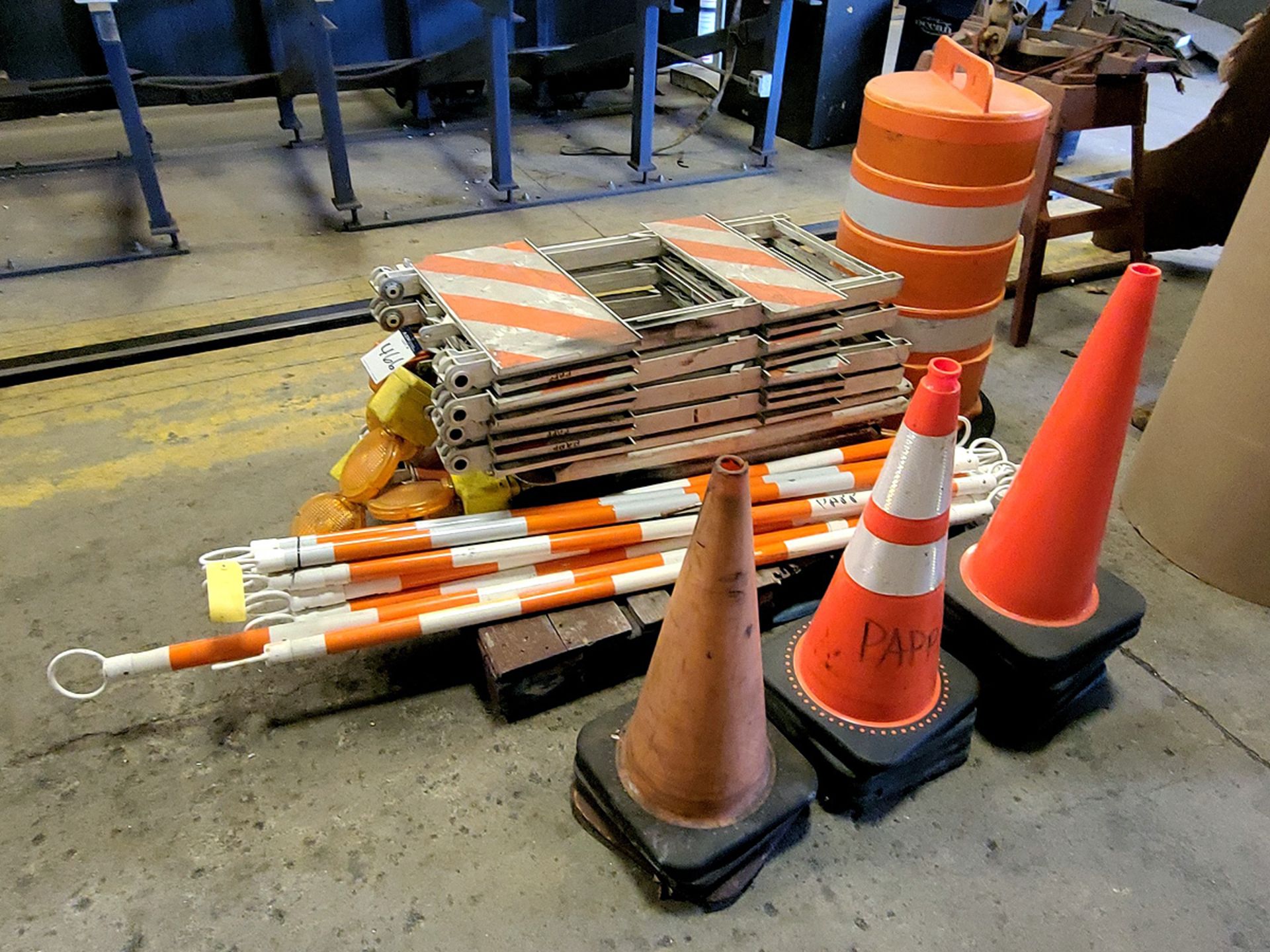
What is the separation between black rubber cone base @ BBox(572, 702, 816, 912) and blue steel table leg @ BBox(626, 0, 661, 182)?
159 inches

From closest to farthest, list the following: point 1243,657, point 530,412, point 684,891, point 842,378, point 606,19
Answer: point 684,891, point 530,412, point 1243,657, point 842,378, point 606,19

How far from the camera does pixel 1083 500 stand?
1877 millimetres

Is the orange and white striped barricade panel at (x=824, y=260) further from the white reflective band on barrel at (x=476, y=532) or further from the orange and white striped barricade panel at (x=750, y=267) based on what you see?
the white reflective band on barrel at (x=476, y=532)

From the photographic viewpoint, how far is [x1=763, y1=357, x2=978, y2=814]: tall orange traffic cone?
5.25ft

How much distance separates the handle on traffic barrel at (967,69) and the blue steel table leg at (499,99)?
2.41 m

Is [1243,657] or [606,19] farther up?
[606,19]

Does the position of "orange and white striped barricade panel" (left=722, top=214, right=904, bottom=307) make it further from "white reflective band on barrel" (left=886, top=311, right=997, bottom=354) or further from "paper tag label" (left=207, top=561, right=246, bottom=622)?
"paper tag label" (left=207, top=561, right=246, bottom=622)

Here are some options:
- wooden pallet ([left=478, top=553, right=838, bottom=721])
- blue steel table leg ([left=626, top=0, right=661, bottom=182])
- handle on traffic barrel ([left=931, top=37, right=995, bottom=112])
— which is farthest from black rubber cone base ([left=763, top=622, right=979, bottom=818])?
blue steel table leg ([left=626, top=0, right=661, bottom=182])

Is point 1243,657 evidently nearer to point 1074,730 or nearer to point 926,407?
point 1074,730

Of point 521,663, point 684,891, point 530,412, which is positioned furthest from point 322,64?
point 684,891

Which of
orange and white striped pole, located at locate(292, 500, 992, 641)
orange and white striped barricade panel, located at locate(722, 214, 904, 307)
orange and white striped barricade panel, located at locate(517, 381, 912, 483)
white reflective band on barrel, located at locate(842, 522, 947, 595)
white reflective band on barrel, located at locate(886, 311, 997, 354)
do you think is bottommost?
orange and white striped pole, located at locate(292, 500, 992, 641)

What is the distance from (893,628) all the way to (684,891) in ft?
2.10

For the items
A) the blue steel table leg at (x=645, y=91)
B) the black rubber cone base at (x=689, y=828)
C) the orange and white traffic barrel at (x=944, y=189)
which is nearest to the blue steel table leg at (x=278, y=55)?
the blue steel table leg at (x=645, y=91)

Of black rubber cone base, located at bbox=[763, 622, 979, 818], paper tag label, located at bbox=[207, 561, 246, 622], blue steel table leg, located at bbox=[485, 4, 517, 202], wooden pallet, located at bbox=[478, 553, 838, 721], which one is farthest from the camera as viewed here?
blue steel table leg, located at bbox=[485, 4, 517, 202]
